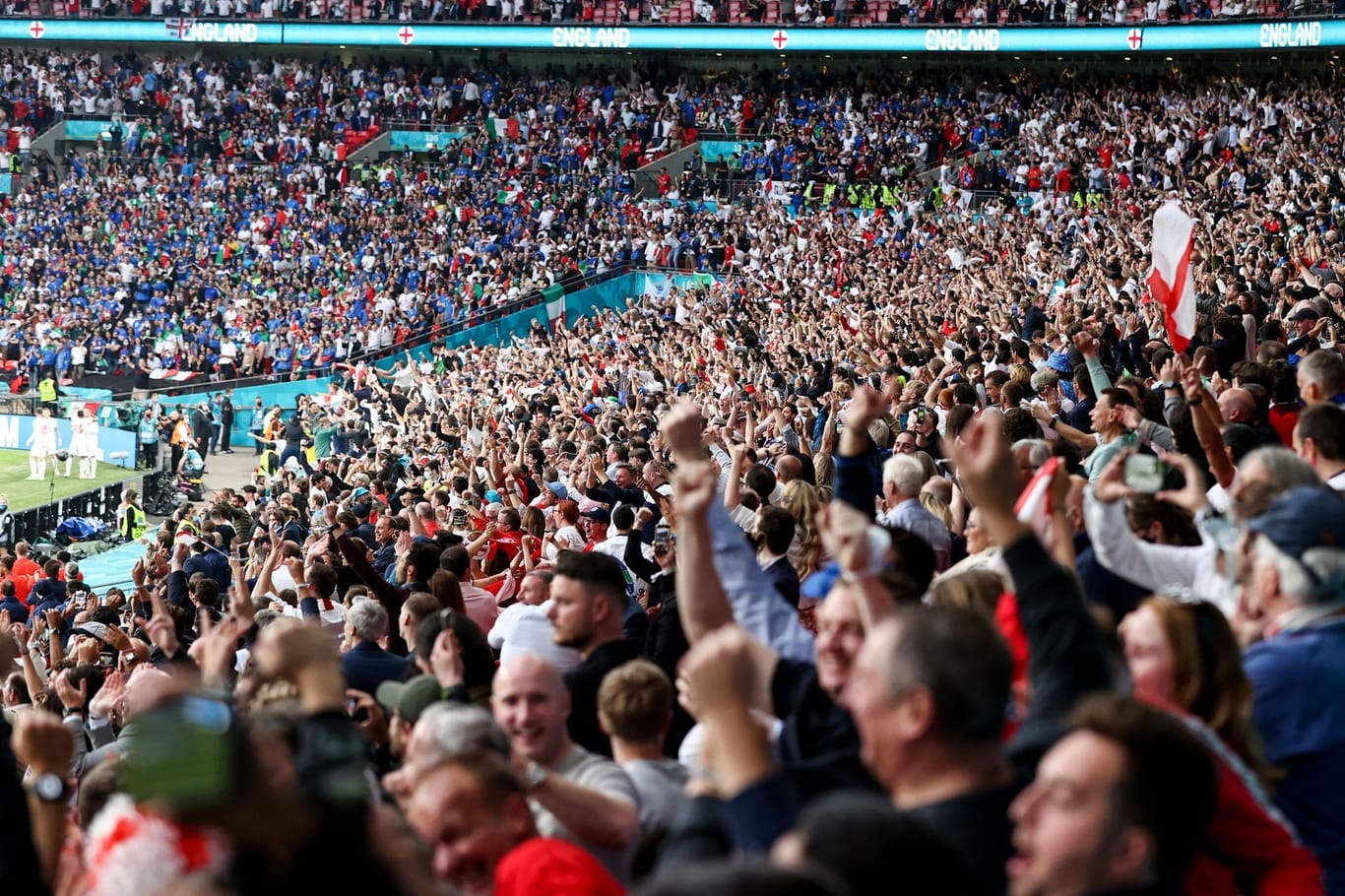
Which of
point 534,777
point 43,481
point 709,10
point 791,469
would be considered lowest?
point 43,481

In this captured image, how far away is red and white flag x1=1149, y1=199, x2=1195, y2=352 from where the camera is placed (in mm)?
7973

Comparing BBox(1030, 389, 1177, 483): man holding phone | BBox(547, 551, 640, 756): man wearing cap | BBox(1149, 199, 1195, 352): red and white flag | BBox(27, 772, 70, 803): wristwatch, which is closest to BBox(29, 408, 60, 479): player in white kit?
BBox(1149, 199, 1195, 352): red and white flag

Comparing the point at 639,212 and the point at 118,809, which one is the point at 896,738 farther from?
the point at 639,212

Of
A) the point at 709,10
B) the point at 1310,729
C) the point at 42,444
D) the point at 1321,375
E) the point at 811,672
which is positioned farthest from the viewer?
the point at 709,10

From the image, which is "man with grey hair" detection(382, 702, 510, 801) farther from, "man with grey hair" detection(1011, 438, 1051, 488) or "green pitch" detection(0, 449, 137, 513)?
"green pitch" detection(0, 449, 137, 513)

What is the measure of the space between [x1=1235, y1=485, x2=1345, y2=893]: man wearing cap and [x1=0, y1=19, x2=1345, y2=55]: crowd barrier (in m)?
30.9

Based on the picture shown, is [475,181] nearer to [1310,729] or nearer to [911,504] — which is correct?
A: [911,504]

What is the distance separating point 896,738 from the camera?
2.63 meters

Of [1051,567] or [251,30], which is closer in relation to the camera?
[1051,567]

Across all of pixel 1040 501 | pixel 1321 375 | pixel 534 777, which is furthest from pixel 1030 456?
pixel 534 777

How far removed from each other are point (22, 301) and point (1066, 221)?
24426mm

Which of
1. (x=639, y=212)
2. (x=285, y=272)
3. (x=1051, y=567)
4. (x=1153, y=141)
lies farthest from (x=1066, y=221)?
(x=1051, y=567)

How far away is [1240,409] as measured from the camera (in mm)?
6426

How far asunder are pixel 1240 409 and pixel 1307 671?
3360mm
